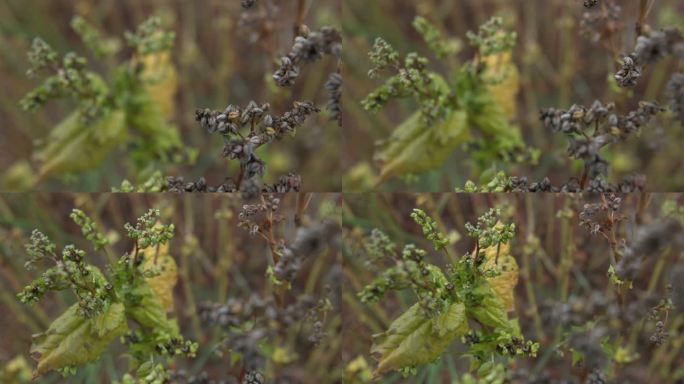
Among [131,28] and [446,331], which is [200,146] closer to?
[131,28]

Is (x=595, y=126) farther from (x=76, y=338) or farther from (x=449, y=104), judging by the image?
(x=76, y=338)

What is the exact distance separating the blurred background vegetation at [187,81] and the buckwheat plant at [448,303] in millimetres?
669

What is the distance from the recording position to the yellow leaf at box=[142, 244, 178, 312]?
1828 mm

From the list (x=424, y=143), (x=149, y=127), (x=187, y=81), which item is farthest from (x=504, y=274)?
(x=187, y=81)

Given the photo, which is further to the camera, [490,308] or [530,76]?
[530,76]

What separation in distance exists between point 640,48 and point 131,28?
159cm

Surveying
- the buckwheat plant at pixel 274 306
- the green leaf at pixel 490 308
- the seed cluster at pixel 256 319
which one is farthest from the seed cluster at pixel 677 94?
the seed cluster at pixel 256 319

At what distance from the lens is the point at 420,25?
6.32 feet

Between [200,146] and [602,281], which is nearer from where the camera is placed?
[602,281]

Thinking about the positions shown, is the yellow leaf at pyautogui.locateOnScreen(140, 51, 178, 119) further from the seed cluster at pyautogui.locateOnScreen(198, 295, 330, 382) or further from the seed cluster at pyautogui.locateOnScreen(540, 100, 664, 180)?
Result: the seed cluster at pyautogui.locateOnScreen(540, 100, 664, 180)

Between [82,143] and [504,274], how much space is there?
1.07 meters

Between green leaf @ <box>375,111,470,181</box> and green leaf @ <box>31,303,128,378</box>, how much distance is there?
695 millimetres

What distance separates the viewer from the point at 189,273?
2.22 metres

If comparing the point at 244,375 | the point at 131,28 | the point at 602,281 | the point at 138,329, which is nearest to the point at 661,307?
the point at 602,281
